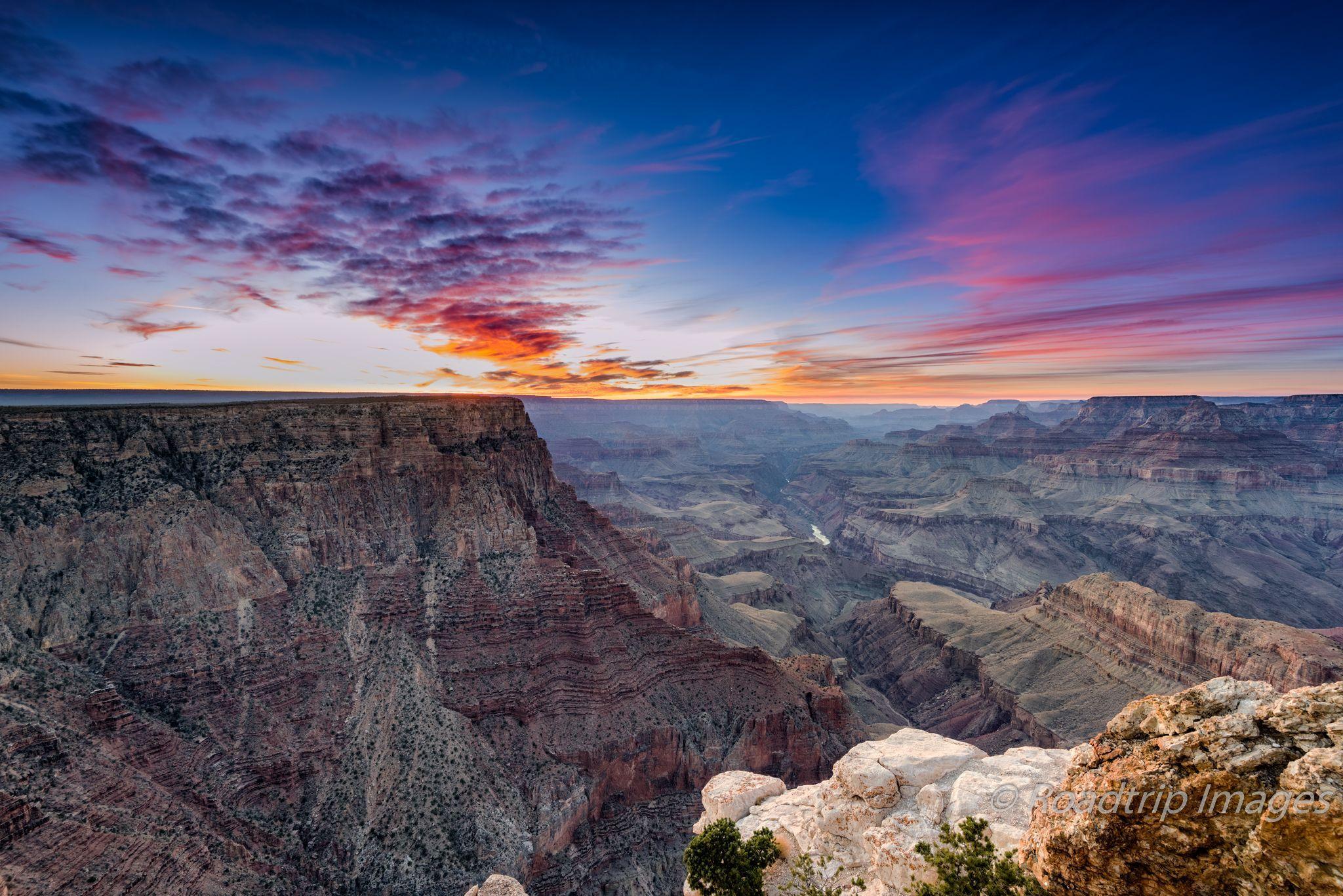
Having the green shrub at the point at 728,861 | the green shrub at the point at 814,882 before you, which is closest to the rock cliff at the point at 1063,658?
the green shrub at the point at 814,882

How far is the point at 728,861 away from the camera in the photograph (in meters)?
26.5

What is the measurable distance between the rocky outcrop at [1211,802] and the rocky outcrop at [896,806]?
720 cm

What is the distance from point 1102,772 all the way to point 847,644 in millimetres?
116568

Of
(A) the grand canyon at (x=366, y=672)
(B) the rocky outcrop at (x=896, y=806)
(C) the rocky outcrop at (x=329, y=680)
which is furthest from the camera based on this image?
(C) the rocky outcrop at (x=329, y=680)

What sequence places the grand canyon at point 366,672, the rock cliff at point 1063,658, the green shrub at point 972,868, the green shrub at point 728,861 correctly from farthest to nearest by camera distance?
the rock cliff at point 1063,658, the grand canyon at point 366,672, the green shrub at point 728,861, the green shrub at point 972,868

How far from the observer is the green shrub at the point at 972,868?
54.5 feet

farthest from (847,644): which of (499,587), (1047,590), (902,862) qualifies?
(902,862)

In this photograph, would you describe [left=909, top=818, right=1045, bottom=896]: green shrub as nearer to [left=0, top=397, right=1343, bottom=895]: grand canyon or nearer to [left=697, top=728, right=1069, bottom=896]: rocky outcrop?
[left=697, top=728, right=1069, bottom=896]: rocky outcrop

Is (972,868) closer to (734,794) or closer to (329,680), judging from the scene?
(734,794)

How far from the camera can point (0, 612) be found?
36344mm

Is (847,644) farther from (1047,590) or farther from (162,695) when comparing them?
(162,695)

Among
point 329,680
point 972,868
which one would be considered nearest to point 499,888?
point 329,680

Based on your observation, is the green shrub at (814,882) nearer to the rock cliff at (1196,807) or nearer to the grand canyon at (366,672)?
the rock cliff at (1196,807)

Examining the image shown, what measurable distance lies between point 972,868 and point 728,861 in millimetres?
12488
